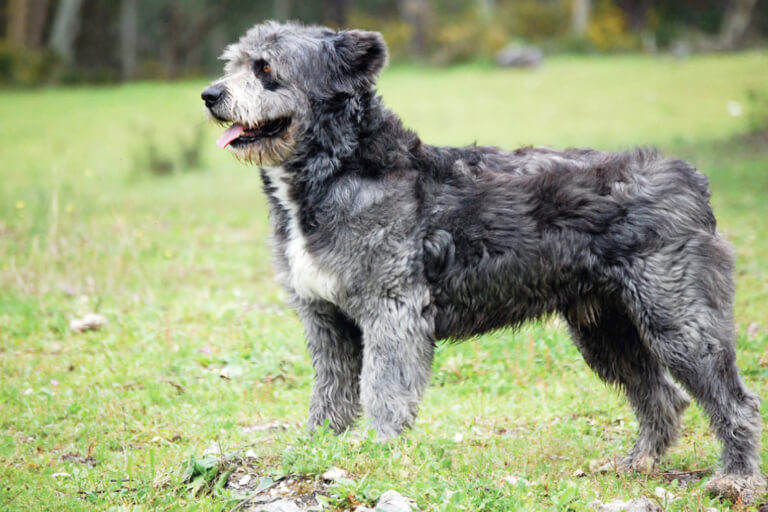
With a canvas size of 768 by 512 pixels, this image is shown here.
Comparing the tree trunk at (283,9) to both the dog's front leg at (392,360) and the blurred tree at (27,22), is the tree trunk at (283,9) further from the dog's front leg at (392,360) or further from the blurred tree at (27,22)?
the dog's front leg at (392,360)

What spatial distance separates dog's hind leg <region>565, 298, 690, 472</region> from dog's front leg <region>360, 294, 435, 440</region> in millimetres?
1130

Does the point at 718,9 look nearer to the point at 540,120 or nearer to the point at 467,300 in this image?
the point at 540,120

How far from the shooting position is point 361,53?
5.34 m

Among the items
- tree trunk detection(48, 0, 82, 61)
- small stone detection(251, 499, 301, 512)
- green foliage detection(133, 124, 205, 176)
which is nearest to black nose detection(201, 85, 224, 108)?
small stone detection(251, 499, 301, 512)

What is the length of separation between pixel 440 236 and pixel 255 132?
4.16ft

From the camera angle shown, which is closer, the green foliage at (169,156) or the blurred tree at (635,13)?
the green foliage at (169,156)

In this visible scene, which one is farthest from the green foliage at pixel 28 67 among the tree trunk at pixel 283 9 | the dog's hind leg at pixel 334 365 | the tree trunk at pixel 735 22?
the dog's hind leg at pixel 334 365

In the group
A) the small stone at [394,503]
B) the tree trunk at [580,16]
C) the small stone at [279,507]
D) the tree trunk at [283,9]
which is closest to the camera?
the small stone at [394,503]

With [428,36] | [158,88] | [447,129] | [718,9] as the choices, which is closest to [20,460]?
[447,129]

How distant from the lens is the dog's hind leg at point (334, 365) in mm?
5391

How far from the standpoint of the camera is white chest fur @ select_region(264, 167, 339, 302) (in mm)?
5070

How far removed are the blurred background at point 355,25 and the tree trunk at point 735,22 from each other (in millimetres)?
84

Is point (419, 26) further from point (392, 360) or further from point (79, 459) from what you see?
point (392, 360)

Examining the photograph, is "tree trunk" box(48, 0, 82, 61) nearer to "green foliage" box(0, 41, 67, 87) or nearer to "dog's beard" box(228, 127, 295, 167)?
"green foliage" box(0, 41, 67, 87)
